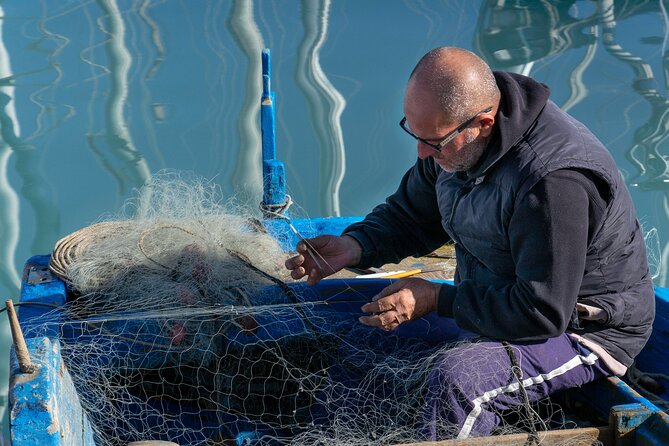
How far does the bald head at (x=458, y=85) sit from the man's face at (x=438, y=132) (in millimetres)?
20

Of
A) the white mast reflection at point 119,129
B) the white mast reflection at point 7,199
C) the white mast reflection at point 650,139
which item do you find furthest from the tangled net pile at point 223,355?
the white mast reflection at point 119,129

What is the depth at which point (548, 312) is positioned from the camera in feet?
7.74

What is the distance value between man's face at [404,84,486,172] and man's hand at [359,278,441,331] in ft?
1.34

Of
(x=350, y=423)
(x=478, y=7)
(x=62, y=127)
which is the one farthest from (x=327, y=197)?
(x=478, y=7)

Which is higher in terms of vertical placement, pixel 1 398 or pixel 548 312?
pixel 548 312

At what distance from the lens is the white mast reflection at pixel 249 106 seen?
8.55 meters

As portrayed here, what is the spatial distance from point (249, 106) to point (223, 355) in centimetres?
788

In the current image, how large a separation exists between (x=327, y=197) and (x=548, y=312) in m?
5.80

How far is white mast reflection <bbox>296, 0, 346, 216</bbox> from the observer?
329 inches

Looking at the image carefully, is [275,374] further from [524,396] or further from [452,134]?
[452,134]

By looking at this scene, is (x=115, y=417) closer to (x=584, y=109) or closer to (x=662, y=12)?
(x=584, y=109)

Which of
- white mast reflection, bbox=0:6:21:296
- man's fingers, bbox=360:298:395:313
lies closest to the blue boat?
man's fingers, bbox=360:298:395:313

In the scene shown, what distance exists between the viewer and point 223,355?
2979 mm

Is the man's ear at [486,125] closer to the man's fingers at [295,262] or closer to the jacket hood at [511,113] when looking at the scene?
the jacket hood at [511,113]
